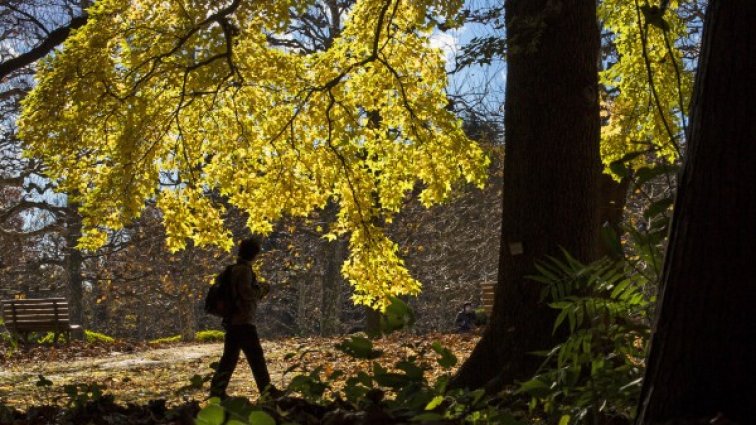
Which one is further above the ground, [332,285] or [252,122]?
[252,122]

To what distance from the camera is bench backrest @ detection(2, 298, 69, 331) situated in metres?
19.5

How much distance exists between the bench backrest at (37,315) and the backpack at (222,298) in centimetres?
1207

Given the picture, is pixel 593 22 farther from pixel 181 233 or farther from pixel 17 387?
pixel 17 387

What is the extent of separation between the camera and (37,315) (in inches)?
766

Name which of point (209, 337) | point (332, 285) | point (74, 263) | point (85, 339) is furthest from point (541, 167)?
point (74, 263)

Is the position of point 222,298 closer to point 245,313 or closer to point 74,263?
point 245,313

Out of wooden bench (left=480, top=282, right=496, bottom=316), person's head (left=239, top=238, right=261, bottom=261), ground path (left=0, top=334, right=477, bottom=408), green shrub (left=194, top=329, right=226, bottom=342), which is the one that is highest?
person's head (left=239, top=238, right=261, bottom=261)

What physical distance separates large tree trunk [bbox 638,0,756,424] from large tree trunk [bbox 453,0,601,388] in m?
5.23

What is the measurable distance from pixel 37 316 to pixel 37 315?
2 centimetres

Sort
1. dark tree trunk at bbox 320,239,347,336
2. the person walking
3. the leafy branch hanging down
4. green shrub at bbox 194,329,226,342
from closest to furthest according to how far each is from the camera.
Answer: the person walking
the leafy branch hanging down
green shrub at bbox 194,329,226,342
dark tree trunk at bbox 320,239,347,336

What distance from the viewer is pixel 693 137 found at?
6.01ft

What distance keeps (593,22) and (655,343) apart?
242 inches

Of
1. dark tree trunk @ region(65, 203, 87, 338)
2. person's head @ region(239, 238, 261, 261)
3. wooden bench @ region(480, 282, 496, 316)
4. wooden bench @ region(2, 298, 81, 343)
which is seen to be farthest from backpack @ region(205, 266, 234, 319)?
dark tree trunk @ region(65, 203, 87, 338)

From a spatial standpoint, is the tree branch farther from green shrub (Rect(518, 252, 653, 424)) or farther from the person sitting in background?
green shrub (Rect(518, 252, 653, 424))
